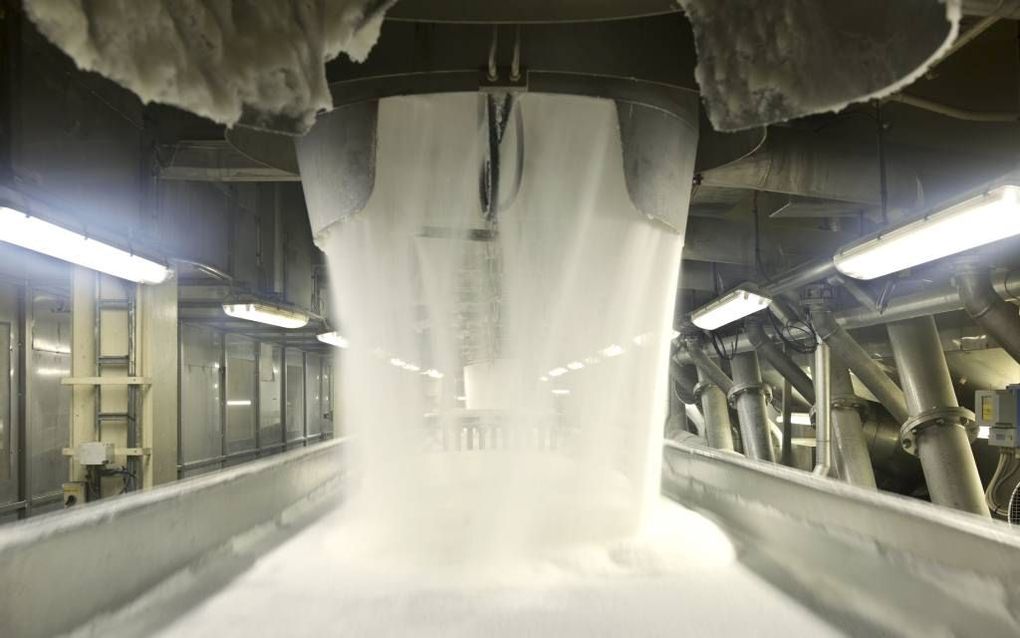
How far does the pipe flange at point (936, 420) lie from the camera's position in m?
4.12

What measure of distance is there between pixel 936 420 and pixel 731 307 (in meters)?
1.40

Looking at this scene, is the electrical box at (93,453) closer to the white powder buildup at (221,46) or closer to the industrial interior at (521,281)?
the industrial interior at (521,281)

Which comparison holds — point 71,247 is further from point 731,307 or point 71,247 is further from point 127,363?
point 731,307

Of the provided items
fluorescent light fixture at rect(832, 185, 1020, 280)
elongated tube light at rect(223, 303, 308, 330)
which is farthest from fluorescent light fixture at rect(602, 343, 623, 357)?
elongated tube light at rect(223, 303, 308, 330)

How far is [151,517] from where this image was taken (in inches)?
86.0

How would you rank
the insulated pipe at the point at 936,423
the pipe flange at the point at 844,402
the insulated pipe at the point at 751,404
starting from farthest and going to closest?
the insulated pipe at the point at 751,404 → the pipe flange at the point at 844,402 → the insulated pipe at the point at 936,423

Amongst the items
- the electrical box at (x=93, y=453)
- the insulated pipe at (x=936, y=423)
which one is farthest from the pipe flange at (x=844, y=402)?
the electrical box at (x=93, y=453)

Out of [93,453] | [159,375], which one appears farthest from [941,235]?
[93,453]

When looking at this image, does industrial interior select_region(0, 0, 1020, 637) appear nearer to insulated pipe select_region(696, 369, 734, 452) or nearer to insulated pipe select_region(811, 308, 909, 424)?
insulated pipe select_region(811, 308, 909, 424)

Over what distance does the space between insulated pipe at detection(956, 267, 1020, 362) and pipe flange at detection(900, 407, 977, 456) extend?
1.94ft

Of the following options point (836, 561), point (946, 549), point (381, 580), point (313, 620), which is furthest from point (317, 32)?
point (836, 561)

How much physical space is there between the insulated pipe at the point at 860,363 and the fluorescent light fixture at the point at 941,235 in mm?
1608

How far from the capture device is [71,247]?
110 inches

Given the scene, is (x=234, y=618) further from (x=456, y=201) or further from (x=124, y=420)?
(x=124, y=420)
